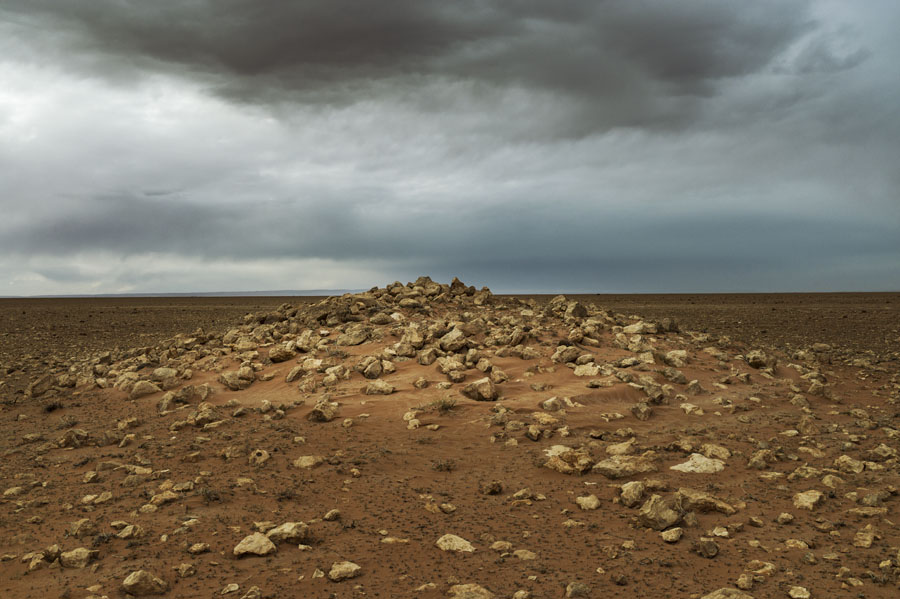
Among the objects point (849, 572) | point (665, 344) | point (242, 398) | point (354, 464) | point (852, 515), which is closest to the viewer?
point (849, 572)

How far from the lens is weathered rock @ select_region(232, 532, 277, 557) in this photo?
5.54 m

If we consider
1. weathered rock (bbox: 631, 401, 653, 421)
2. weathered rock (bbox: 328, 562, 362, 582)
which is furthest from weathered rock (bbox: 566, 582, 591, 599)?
weathered rock (bbox: 631, 401, 653, 421)

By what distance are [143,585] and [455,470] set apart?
3794mm

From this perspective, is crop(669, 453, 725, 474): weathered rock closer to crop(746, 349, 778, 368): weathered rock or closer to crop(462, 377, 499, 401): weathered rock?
crop(462, 377, 499, 401): weathered rock

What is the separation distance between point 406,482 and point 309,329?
8053 mm

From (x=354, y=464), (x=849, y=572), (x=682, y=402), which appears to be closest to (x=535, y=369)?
(x=682, y=402)

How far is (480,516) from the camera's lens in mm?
6391

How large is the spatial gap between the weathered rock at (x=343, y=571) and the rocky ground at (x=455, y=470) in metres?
0.02

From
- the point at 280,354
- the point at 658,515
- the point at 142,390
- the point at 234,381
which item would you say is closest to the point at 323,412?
the point at 234,381

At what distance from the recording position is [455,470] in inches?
302

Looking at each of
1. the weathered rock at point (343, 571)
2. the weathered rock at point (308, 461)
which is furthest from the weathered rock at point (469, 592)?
the weathered rock at point (308, 461)

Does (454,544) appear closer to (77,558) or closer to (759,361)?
(77,558)

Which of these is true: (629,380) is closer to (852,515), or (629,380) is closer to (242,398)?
(852,515)

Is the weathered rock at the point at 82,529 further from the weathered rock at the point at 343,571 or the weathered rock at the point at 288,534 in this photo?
the weathered rock at the point at 343,571
